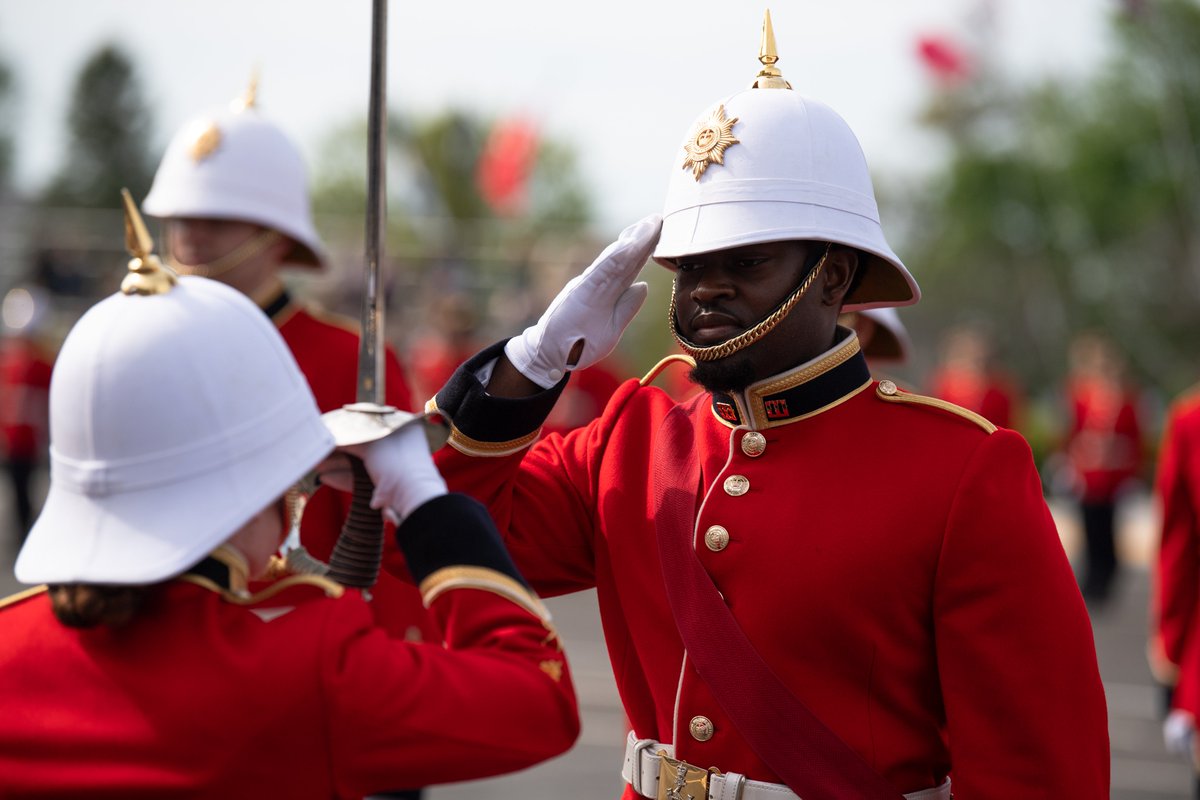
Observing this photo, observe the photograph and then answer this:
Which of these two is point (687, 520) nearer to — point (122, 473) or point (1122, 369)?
point (122, 473)

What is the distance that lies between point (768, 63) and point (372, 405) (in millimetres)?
1098

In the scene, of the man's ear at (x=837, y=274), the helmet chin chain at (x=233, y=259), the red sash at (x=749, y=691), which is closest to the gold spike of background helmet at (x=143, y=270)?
the red sash at (x=749, y=691)

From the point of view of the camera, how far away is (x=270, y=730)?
7.83 ft

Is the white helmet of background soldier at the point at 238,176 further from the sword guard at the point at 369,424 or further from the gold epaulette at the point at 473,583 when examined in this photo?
the gold epaulette at the point at 473,583

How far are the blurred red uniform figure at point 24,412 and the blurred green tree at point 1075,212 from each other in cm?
1823

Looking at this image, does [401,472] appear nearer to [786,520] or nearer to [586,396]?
[786,520]

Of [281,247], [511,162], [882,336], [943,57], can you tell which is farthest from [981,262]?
[281,247]

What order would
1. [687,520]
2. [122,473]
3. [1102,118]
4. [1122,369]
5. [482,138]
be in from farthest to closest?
[482,138]
[1102,118]
[1122,369]
[687,520]
[122,473]

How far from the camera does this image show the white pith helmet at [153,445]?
2.36 meters

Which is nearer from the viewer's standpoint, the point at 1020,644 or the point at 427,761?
the point at 427,761

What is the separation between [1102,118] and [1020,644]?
3759 centimetres

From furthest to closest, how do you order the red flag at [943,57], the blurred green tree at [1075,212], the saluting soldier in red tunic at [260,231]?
the blurred green tree at [1075,212] < the red flag at [943,57] < the saluting soldier in red tunic at [260,231]

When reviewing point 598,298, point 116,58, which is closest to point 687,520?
point 598,298

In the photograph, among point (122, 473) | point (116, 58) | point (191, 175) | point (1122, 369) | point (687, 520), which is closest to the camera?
point (122, 473)
